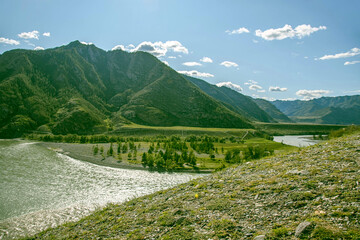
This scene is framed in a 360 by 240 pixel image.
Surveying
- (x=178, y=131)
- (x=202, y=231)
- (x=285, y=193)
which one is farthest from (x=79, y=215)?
(x=178, y=131)

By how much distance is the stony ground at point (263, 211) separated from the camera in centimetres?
1104

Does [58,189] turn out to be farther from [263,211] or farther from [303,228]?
[303,228]

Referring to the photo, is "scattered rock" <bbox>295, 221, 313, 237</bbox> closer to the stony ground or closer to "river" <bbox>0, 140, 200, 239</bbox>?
the stony ground

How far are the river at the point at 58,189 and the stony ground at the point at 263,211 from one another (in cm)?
753

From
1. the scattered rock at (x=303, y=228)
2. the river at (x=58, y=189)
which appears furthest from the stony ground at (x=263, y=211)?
the river at (x=58, y=189)

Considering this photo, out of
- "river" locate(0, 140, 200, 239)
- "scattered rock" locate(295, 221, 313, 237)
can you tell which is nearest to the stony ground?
"scattered rock" locate(295, 221, 313, 237)

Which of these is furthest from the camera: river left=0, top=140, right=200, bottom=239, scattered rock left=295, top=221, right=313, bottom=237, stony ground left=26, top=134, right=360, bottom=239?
river left=0, top=140, right=200, bottom=239

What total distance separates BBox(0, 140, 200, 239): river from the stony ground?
7533 millimetres

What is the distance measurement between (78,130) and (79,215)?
163 meters

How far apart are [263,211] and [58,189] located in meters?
41.2

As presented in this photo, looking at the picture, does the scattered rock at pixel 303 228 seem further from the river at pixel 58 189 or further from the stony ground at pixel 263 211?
the river at pixel 58 189

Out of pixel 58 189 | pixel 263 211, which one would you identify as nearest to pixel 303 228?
pixel 263 211

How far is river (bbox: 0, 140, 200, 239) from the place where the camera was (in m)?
28.9

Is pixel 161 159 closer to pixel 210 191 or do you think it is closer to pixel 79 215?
pixel 79 215
